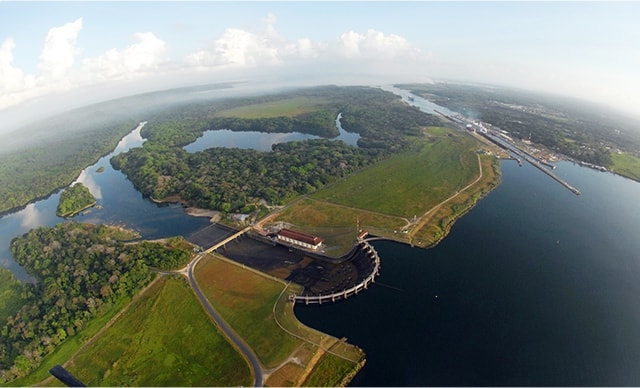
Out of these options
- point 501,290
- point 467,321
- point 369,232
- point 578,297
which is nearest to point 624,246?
point 578,297

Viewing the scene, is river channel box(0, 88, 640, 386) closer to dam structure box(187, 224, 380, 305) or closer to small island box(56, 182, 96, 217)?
dam structure box(187, 224, 380, 305)

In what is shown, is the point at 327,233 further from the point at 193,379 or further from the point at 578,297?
the point at 578,297

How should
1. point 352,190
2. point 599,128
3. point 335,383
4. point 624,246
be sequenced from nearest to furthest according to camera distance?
point 335,383, point 624,246, point 352,190, point 599,128

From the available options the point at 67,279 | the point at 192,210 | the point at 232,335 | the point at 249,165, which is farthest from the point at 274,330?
the point at 249,165

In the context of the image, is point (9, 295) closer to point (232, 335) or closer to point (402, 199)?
point (232, 335)

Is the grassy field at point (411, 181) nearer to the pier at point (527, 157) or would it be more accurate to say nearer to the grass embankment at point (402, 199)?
the grass embankment at point (402, 199)

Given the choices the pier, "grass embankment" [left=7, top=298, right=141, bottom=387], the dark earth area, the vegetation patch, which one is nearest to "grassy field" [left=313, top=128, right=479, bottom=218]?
the pier
